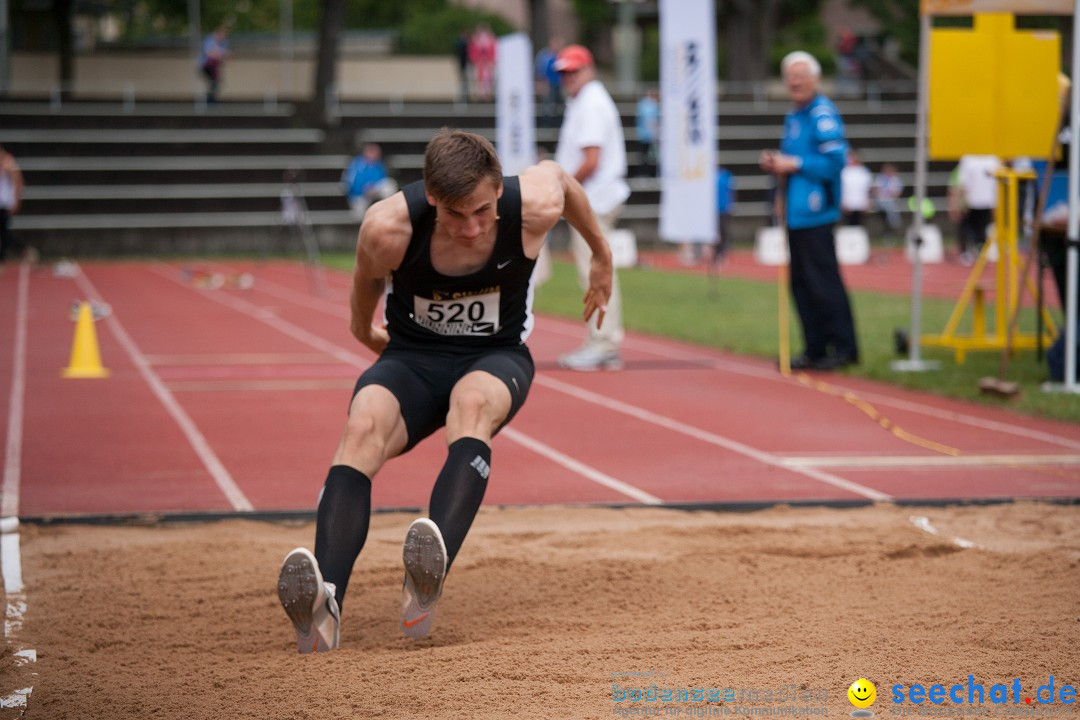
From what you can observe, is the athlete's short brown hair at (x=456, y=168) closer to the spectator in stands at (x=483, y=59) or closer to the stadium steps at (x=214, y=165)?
the stadium steps at (x=214, y=165)

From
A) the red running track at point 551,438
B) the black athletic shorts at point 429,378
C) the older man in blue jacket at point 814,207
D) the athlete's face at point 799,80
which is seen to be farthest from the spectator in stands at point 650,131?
the black athletic shorts at point 429,378

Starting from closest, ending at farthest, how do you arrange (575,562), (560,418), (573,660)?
(573,660), (575,562), (560,418)

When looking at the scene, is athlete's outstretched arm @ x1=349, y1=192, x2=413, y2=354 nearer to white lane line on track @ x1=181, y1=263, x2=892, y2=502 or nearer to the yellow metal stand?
white lane line on track @ x1=181, y1=263, x2=892, y2=502

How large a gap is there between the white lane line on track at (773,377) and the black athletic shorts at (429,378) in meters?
4.00

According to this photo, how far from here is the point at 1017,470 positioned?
6.59 meters

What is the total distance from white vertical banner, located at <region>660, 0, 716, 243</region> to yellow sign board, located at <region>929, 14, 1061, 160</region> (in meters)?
3.57

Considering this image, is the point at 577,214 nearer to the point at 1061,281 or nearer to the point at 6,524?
the point at 6,524

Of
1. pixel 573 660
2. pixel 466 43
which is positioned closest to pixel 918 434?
pixel 573 660

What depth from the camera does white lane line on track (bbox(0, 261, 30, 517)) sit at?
6.11 m

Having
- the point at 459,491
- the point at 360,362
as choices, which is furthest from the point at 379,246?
the point at 360,362

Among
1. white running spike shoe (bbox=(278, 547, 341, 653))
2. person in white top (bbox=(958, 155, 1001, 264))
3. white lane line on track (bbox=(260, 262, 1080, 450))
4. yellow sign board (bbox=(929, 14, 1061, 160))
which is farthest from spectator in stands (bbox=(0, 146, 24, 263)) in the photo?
white running spike shoe (bbox=(278, 547, 341, 653))

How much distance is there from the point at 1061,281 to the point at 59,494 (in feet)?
21.6

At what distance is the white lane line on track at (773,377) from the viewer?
759cm

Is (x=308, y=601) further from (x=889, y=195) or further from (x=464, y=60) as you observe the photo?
(x=464, y=60)
